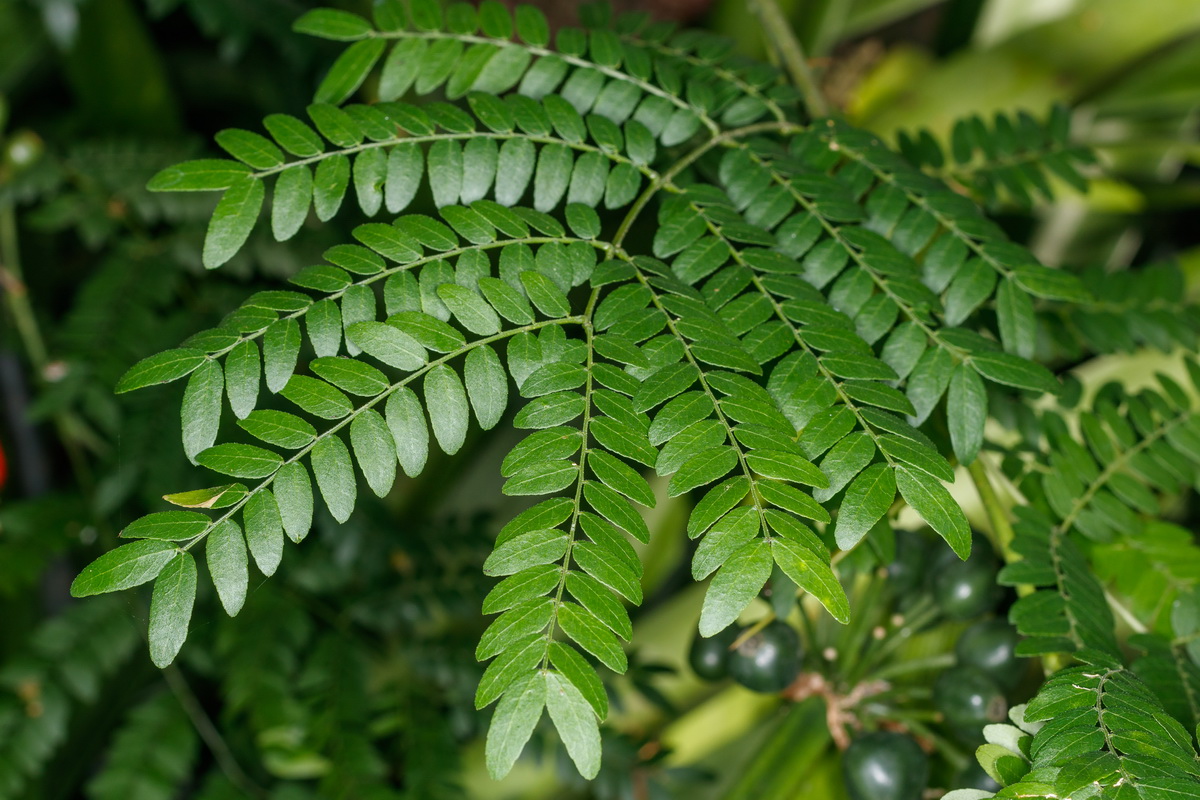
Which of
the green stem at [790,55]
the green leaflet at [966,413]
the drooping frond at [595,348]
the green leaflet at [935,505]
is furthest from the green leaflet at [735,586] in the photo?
Answer: the green stem at [790,55]

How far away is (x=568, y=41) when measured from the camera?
79 centimetres

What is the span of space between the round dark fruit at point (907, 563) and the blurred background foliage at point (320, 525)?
150 millimetres

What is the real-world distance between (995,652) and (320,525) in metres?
0.83

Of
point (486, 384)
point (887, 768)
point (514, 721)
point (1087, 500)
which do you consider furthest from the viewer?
point (1087, 500)

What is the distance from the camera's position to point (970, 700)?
700 millimetres

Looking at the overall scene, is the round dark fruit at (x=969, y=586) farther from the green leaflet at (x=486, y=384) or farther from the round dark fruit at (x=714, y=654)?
the green leaflet at (x=486, y=384)

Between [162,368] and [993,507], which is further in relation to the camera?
[993,507]

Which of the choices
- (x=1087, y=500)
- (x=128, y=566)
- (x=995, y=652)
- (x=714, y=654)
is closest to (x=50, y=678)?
(x=128, y=566)

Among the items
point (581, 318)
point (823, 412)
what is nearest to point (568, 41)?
point (581, 318)

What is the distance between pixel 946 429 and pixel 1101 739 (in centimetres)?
29

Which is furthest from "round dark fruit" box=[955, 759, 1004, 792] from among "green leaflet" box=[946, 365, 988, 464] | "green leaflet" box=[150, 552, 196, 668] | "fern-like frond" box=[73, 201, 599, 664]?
"green leaflet" box=[150, 552, 196, 668]

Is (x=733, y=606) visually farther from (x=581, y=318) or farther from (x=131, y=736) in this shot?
(x=131, y=736)

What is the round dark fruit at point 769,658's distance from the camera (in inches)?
29.8

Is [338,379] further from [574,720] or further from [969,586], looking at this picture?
[969,586]
